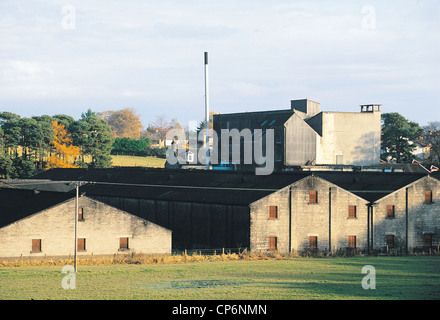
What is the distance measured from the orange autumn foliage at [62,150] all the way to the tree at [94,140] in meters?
1.89

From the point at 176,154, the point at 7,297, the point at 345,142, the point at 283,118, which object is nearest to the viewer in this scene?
the point at 7,297

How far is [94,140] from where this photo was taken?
379ft

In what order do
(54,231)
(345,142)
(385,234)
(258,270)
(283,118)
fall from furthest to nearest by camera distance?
(345,142)
(283,118)
(385,234)
(54,231)
(258,270)

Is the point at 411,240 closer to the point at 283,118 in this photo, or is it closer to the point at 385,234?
the point at 385,234

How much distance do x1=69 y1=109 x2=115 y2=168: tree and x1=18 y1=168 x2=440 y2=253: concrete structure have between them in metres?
45.3

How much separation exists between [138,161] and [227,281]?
107 metres

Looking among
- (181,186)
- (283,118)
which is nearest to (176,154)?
(283,118)

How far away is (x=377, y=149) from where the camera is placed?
10744 centimetres

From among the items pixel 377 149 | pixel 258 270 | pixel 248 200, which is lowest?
pixel 258 270

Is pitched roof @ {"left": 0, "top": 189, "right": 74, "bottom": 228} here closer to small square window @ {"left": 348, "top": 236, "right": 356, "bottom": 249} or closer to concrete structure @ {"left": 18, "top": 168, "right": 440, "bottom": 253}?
concrete structure @ {"left": 18, "top": 168, "right": 440, "bottom": 253}

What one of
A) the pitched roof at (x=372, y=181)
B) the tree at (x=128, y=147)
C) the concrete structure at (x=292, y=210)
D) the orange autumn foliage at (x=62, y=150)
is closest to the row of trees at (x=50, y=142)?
the orange autumn foliage at (x=62, y=150)

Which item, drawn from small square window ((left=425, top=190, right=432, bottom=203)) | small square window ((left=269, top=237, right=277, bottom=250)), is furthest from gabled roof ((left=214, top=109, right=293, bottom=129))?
small square window ((left=269, top=237, right=277, bottom=250))

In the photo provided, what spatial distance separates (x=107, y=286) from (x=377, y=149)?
260 feet

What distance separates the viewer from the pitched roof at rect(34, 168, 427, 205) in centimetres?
6003
